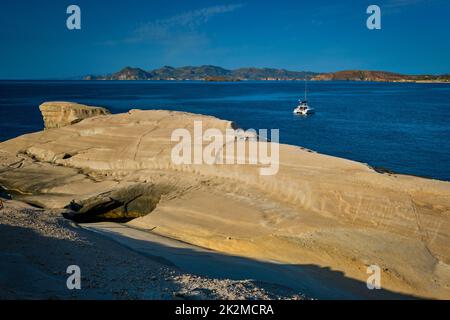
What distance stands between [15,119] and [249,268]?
50.5 metres

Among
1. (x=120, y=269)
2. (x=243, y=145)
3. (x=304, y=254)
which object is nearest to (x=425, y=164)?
(x=243, y=145)

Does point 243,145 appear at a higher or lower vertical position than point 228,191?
higher

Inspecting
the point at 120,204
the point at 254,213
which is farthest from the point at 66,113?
the point at 254,213

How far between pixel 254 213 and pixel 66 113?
2032 cm

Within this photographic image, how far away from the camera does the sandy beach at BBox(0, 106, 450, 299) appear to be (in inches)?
480

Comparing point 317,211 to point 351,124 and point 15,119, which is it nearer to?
point 351,124

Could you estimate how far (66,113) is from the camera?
103 ft

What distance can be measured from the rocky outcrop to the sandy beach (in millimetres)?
6367

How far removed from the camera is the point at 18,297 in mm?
6930

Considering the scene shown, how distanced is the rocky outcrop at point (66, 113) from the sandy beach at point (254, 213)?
20.9 ft

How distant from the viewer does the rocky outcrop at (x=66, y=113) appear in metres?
30.8

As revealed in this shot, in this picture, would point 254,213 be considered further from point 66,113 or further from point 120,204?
point 66,113

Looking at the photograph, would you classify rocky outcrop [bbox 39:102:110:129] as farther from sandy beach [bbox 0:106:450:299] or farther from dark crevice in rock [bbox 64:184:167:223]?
dark crevice in rock [bbox 64:184:167:223]
